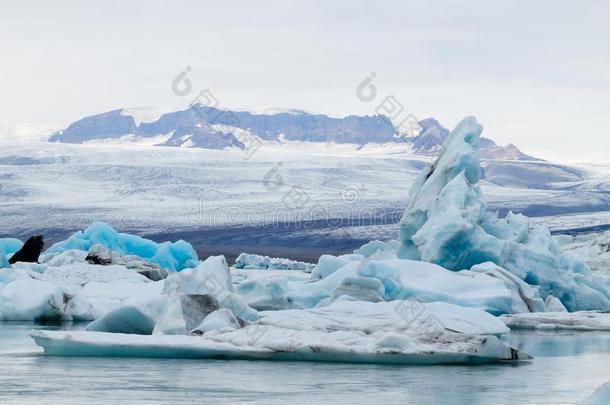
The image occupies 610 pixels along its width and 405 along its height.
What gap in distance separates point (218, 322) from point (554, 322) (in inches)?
269

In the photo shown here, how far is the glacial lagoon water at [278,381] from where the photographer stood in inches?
302

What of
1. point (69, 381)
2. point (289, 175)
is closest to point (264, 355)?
point (69, 381)

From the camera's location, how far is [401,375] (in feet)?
30.5

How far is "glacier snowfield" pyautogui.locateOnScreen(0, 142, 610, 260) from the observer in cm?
6034

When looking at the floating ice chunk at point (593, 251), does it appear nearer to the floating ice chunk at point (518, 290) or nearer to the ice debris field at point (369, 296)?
the ice debris field at point (369, 296)

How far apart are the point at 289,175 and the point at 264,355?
64.5m

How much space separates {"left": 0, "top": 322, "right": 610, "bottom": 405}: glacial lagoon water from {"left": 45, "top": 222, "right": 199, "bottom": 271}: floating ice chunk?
1794 cm

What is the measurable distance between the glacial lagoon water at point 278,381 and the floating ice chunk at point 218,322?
111 centimetres

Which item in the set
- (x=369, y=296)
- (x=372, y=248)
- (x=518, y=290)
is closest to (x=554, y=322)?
(x=518, y=290)

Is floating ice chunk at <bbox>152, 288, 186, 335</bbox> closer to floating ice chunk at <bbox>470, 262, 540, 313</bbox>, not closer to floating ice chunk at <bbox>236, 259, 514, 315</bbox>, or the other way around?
floating ice chunk at <bbox>236, 259, 514, 315</bbox>

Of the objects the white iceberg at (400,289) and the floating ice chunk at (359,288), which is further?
the white iceberg at (400,289)

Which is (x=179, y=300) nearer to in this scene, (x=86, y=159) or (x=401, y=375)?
(x=401, y=375)

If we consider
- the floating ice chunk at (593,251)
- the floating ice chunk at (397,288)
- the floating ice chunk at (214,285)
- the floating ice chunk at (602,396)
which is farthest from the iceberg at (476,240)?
the floating ice chunk at (602,396)

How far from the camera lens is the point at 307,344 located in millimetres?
10172
